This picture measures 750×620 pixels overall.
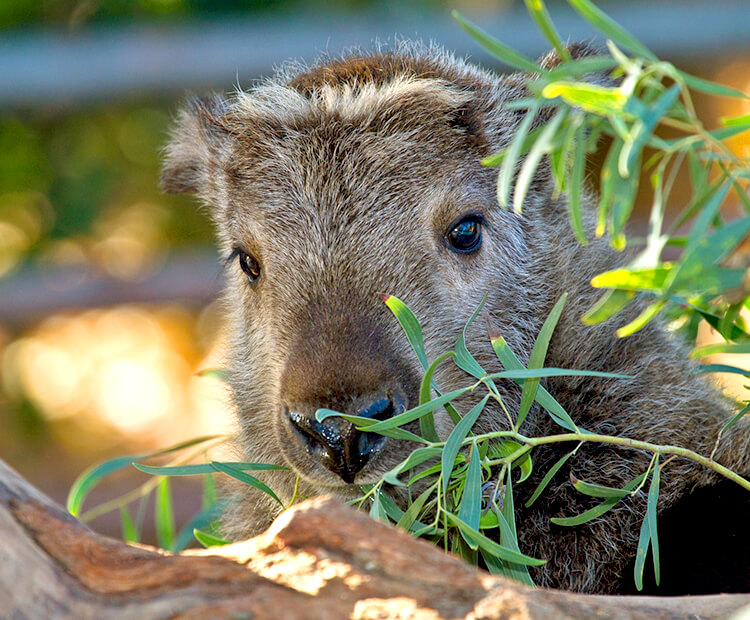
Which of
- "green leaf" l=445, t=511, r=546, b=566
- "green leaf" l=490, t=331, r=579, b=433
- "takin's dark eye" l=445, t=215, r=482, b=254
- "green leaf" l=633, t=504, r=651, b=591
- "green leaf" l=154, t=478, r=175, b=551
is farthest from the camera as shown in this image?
"green leaf" l=154, t=478, r=175, b=551

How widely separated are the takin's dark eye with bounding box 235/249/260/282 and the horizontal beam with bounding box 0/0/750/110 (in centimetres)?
257

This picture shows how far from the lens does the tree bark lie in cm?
138

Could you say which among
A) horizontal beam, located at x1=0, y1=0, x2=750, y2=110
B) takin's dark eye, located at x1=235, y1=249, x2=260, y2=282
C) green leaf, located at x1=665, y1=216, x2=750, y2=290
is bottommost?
takin's dark eye, located at x1=235, y1=249, x2=260, y2=282

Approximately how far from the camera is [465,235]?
2598mm

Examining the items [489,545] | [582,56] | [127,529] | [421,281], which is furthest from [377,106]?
[127,529]

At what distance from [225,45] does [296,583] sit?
4.34 metres

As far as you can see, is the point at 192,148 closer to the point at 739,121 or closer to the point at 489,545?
the point at 489,545

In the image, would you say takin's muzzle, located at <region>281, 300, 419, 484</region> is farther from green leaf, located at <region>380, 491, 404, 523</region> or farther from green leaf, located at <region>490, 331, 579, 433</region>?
green leaf, located at <region>490, 331, 579, 433</region>

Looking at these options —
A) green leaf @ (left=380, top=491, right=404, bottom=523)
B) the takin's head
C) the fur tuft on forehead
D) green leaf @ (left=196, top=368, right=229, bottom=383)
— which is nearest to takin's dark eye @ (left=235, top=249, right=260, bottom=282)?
the takin's head

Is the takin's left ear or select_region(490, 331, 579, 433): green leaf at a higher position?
the takin's left ear

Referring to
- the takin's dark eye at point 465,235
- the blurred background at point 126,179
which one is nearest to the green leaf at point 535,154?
the takin's dark eye at point 465,235

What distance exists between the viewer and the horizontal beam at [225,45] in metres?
5.21

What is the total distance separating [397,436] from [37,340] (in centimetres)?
541

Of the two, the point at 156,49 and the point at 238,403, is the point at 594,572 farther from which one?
the point at 156,49
